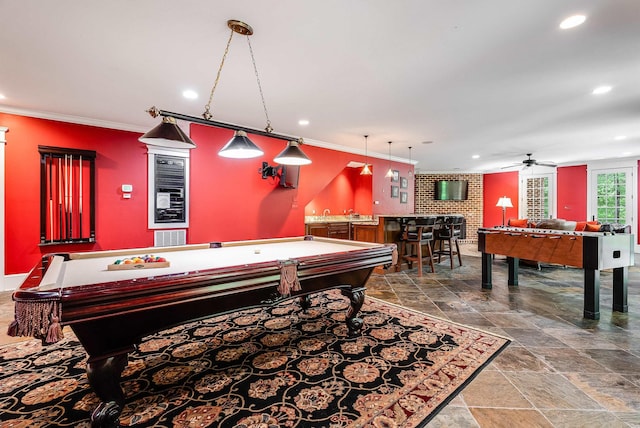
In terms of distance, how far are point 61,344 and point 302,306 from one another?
2225 millimetres

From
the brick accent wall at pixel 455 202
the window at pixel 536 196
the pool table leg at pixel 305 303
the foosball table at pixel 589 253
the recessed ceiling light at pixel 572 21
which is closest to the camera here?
the recessed ceiling light at pixel 572 21

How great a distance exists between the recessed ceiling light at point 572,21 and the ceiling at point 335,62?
0.18 feet

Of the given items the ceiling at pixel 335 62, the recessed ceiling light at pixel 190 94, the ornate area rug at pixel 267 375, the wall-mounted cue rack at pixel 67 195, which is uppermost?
the recessed ceiling light at pixel 190 94

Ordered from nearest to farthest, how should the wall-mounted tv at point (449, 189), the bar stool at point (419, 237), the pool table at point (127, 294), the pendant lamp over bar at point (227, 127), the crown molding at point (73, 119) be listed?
the pool table at point (127, 294)
the pendant lamp over bar at point (227, 127)
the crown molding at point (73, 119)
the bar stool at point (419, 237)
the wall-mounted tv at point (449, 189)

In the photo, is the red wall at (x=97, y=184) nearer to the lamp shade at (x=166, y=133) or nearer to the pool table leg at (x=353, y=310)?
the lamp shade at (x=166, y=133)

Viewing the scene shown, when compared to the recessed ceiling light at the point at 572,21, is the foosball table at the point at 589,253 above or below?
below

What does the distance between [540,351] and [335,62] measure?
10.2 feet

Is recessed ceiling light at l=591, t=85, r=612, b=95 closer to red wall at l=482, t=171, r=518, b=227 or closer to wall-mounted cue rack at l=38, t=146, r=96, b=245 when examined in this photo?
wall-mounted cue rack at l=38, t=146, r=96, b=245

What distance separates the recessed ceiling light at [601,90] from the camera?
3338 mm

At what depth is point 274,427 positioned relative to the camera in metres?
1.53

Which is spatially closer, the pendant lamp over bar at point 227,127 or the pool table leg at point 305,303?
the pendant lamp over bar at point 227,127

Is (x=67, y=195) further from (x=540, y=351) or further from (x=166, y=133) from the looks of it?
(x=540, y=351)

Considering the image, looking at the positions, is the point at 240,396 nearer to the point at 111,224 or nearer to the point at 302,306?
the point at 302,306

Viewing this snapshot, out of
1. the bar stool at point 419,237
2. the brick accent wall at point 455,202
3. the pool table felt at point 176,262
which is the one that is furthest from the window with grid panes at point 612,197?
the pool table felt at point 176,262
